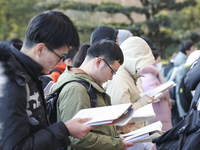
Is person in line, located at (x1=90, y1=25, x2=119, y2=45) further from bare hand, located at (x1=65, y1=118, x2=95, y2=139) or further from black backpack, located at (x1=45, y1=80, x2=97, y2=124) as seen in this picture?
bare hand, located at (x1=65, y1=118, x2=95, y2=139)

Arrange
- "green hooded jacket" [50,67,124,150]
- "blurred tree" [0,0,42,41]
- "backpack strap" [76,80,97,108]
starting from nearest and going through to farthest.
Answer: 1. "green hooded jacket" [50,67,124,150]
2. "backpack strap" [76,80,97,108]
3. "blurred tree" [0,0,42,41]

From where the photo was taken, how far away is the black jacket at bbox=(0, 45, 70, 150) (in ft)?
4.05

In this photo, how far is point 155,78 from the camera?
13.4 feet

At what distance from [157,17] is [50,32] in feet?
39.8

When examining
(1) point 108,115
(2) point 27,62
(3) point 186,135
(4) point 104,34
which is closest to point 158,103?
(4) point 104,34

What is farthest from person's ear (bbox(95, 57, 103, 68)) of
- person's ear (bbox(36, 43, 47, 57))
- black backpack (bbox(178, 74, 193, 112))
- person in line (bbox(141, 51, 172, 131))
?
black backpack (bbox(178, 74, 193, 112))

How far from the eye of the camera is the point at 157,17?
1290 centimetres

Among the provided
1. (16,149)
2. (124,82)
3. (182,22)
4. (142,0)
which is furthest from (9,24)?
(16,149)

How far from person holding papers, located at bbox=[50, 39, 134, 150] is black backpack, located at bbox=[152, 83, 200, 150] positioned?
1.04ft

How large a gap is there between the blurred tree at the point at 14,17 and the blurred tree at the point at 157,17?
579 centimetres

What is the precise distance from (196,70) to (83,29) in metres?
10.5

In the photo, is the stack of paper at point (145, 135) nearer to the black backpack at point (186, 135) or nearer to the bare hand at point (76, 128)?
the black backpack at point (186, 135)

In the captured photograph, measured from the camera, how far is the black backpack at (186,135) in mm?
1928

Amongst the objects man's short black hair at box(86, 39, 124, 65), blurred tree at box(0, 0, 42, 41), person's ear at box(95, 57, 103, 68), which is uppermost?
man's short black hair at box(86, 39, 124, 65)
